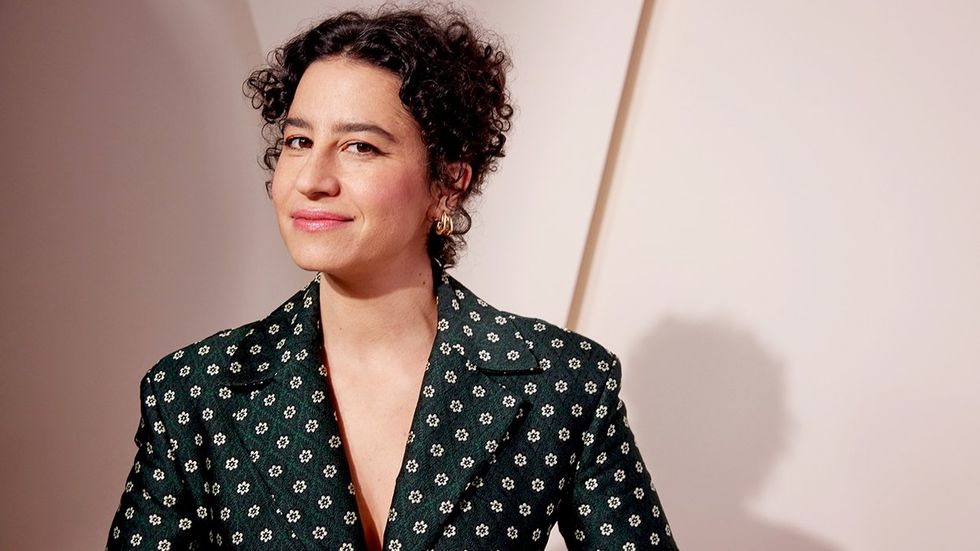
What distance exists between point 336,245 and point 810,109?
60.2 inches

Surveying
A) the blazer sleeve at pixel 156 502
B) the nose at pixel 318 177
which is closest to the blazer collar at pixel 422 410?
the blazer sleeve at pixel 156 502

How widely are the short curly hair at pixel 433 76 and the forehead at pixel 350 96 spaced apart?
15 millimetres

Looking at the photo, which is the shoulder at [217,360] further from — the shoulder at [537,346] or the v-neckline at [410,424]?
the shoulder at [537,346]

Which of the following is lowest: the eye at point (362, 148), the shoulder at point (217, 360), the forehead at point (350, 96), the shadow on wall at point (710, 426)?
the shadow on wall at point (710, 426)

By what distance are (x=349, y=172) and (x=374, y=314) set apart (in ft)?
0.80

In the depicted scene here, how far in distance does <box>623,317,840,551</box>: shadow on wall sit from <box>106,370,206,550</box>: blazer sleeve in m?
1.50

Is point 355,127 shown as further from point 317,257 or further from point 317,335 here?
point 317,335

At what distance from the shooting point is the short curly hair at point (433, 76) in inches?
66.7

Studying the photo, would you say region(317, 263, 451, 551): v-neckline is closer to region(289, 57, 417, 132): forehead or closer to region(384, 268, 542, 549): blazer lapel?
region(384, 268, 542, 549): blazer lapel

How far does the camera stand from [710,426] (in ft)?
9.23

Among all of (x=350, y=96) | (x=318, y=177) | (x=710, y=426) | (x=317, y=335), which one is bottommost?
(x=710, y=426)

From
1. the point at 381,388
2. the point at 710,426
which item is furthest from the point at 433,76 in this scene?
the point at 710,426

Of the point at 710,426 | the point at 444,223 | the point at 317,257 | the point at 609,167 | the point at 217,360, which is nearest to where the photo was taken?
the point at 317,257

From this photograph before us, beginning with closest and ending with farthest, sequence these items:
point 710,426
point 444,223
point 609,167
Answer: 1. point 444,223
2. point 710,426
3. point 609,167
